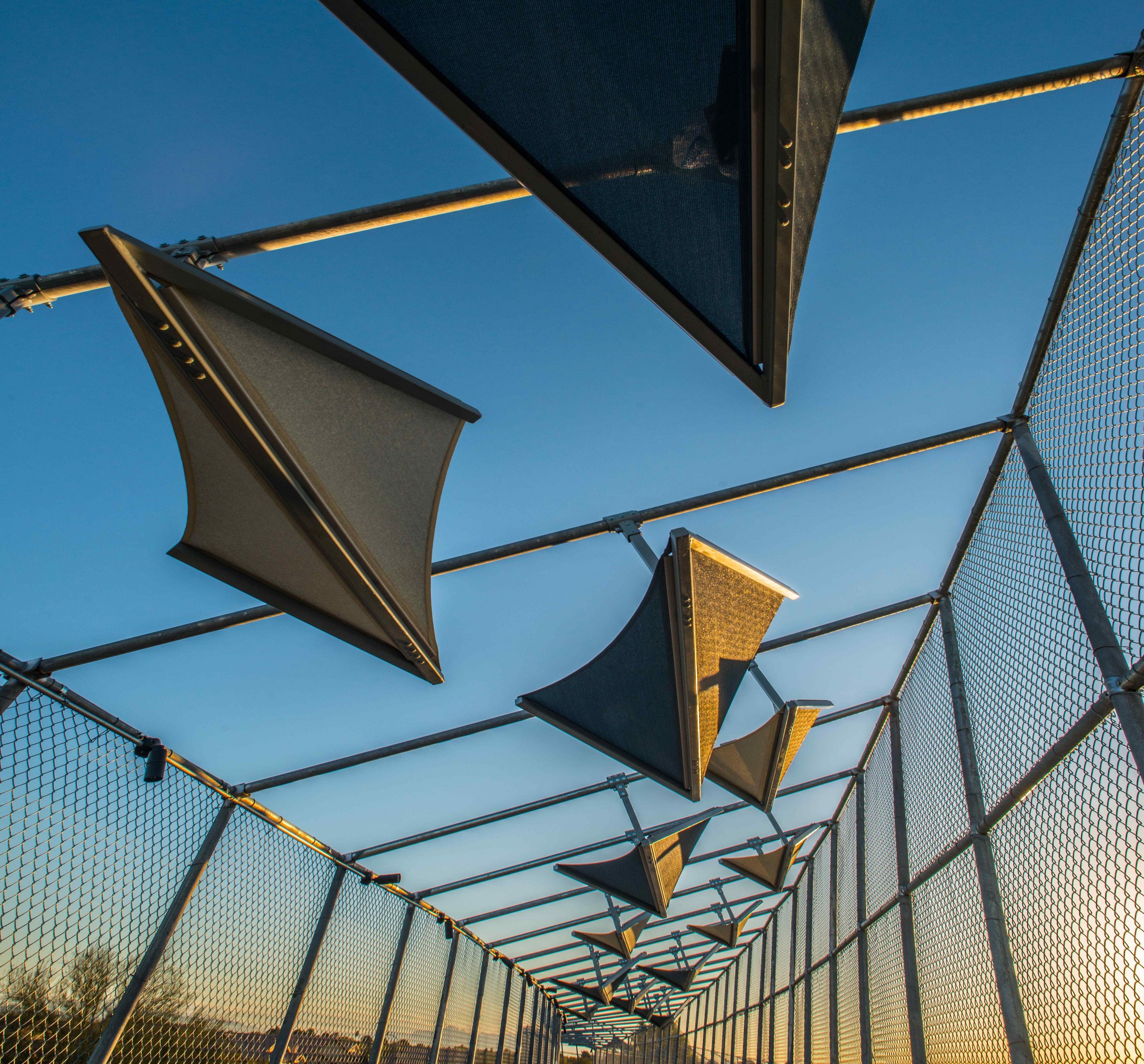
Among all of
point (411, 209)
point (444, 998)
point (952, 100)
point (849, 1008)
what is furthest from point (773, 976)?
point (411, 209)

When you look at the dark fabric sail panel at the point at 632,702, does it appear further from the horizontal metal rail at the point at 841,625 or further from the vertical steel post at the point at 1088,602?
the vertical steel post at the point at 1088,602

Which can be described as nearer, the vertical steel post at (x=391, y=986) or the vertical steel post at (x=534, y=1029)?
the vertical steel post at (x=391, y=986)

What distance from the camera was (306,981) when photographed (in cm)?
735

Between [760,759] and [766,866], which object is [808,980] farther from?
[760,759]

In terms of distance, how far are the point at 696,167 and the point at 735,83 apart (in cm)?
31

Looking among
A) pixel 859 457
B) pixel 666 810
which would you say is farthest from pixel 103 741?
pixel 666 810

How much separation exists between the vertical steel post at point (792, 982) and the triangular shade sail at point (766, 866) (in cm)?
94

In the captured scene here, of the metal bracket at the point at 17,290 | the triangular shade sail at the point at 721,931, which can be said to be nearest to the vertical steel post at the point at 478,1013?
the triangular shade sail at the point at 721,931

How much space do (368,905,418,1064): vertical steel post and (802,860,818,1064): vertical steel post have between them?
21.4 feet

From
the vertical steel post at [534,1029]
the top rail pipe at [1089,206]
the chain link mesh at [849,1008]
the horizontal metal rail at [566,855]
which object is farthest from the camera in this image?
the vertical steel post at [534,1029]

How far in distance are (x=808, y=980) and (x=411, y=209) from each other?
1315cm

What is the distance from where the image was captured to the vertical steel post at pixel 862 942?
7.99 m

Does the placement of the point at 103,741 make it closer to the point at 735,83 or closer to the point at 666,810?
the point at 735,83

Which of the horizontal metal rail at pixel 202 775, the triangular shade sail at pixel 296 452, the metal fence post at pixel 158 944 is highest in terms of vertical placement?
the triangular shade sail at pixel 296 452
